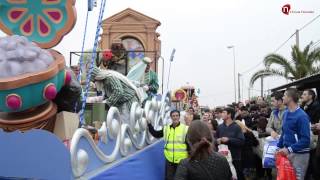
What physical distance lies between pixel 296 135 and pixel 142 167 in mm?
2060

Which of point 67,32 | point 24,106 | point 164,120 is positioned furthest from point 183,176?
point 164,120

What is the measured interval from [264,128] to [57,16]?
5852 mm

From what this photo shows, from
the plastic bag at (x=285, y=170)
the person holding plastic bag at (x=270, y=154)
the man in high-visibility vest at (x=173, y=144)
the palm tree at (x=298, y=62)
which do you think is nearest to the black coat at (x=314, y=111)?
the person holding plastic bag at (x=270, y=154)

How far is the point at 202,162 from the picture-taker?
3.22 meters

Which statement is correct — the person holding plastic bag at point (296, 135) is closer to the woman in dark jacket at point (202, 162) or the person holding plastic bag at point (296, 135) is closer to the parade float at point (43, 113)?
the parade float at point (43, 113)

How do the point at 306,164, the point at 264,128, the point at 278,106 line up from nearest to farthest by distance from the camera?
1. the point at 306,164
2. the point at 278,106
3. the point at 264,128

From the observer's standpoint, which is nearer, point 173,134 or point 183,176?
point 183,176

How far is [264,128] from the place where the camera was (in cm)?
860

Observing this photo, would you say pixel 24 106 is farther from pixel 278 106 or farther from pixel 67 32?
pixel 278 106

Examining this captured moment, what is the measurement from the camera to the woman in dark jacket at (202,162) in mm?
3195

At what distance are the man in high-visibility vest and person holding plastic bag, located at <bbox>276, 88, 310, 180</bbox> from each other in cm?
138

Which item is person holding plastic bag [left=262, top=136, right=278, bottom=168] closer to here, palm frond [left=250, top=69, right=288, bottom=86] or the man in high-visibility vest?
the man in high-visibility vest

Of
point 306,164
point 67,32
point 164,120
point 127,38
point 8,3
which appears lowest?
point 306,164

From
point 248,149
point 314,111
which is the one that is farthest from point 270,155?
point 248,149
